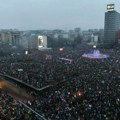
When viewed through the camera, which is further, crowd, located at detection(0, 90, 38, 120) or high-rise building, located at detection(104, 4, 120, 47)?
high-rise building, located at detection(104, 4, 120, 47)

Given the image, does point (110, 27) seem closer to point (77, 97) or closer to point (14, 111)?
point (77, 97)

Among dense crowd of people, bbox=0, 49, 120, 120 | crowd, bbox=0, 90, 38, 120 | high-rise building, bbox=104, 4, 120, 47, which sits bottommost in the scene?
crowd, bbox=0, 90, 38, 120

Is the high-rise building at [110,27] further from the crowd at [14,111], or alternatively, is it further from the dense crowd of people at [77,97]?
the crowd at [14,111]

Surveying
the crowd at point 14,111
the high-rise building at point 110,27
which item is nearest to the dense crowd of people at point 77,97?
the crowd at point 14,111

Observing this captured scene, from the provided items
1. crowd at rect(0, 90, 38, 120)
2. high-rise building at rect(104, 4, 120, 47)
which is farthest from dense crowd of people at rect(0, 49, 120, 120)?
high-rise building at rect(104, 4, 120, 47)

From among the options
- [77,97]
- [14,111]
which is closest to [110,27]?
[77,97]

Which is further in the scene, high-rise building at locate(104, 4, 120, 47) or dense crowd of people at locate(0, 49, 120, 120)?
high-rise building at locate(104, 4, 120, 47)

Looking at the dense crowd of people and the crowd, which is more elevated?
the dense crowd of people

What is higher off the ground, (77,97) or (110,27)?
(110,27)

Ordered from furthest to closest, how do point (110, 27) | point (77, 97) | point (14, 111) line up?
point (110, 27) < point (77, 97) < point (14, 111)

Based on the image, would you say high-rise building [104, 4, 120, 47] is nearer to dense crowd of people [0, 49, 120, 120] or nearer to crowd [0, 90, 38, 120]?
dense crowd of people [0, 49, 120, 120]

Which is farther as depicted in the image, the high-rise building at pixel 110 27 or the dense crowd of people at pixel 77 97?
the high-rise building at pixel 110 27

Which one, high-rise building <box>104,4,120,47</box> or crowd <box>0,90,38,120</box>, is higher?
high-rise building <box>104,4,120,47</box>

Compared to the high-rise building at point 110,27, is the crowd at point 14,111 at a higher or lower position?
lower
